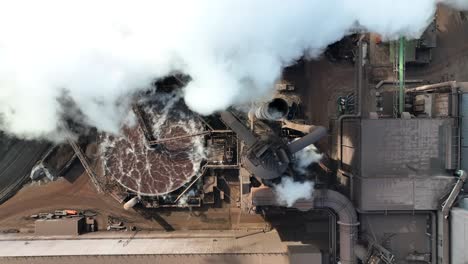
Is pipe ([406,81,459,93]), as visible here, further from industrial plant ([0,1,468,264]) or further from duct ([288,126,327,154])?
duct ([288,126,327,154])

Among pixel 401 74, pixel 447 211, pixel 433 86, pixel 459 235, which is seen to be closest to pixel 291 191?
pixel 447 211

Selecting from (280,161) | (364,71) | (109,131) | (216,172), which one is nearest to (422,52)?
(364,71)

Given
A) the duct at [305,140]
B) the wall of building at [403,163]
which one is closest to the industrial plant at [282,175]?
the wall of building at [403,163]

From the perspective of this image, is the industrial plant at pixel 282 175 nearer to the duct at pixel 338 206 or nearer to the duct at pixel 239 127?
the duct at pixel 338 206

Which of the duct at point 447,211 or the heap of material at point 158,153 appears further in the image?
the heap of material at point 158,153

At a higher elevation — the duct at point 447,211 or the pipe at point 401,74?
the pipe at point 401,74

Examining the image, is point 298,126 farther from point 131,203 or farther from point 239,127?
point 131,203
